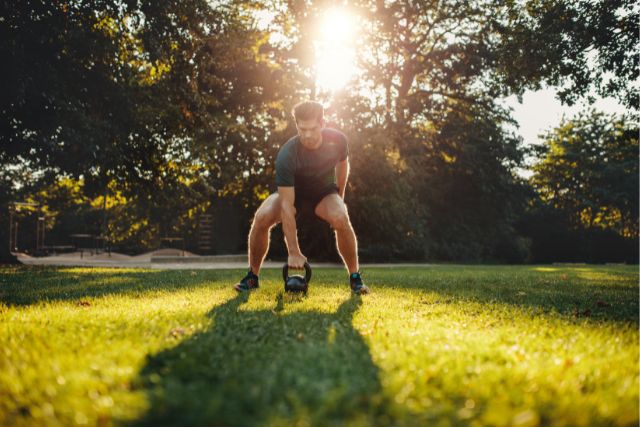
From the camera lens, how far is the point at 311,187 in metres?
5.71

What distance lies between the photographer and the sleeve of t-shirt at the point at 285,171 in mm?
5258

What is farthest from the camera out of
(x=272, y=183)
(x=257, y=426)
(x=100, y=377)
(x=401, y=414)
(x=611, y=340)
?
(x=272, y=183)

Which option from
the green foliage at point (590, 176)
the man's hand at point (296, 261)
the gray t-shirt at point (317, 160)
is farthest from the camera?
the green foliage at point (590, 176)

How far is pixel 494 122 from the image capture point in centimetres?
2809

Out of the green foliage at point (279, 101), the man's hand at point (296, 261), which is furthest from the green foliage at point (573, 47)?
the man's hand at point (296, 261)

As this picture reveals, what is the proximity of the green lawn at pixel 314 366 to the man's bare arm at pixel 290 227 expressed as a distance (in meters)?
0.66

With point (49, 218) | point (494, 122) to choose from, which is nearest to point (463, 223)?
point (494, 122)

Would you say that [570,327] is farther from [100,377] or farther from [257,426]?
[100,377]

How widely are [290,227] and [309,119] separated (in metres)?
1.11

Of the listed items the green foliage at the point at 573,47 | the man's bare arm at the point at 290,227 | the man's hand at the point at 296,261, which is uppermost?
the green foliage at the point at 573,47

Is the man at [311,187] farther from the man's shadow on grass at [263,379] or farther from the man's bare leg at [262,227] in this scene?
the man's shadow on grass at [263,379]

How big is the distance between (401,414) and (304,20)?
2246 centimetres

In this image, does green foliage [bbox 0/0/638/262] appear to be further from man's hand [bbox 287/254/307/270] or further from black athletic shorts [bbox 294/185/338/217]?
man's hand [bbox 287/254/307/270]

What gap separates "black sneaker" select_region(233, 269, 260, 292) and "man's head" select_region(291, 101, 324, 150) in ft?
5.60
